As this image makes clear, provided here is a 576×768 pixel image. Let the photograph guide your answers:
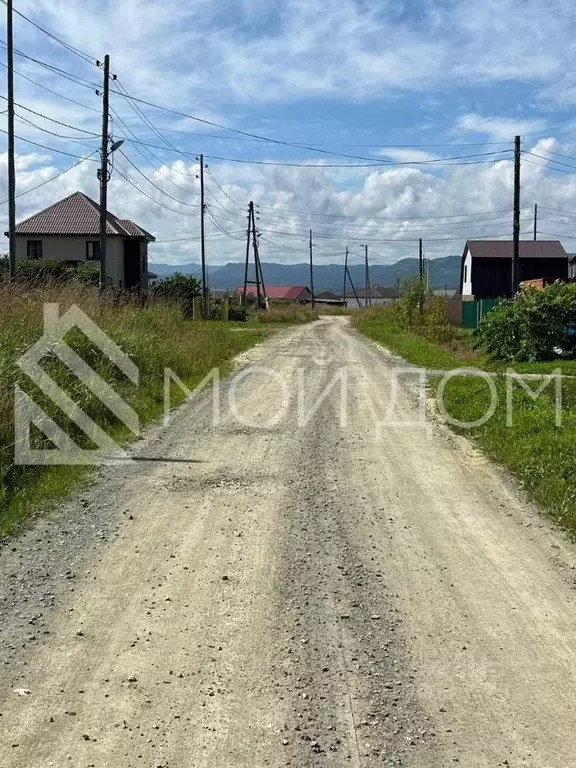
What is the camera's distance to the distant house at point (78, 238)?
50.3 meters

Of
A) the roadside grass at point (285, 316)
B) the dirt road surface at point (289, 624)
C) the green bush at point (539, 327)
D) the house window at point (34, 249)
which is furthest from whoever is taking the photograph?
the house window at point (34, 249)

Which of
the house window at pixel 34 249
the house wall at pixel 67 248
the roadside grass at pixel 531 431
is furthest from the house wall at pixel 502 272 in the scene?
the roadside grass at pixel 531 431

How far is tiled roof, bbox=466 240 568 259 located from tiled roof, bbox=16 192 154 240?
27.3 meters

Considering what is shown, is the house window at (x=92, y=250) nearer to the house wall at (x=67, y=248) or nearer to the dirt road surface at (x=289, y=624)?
the house wall at (x=67, y=248)

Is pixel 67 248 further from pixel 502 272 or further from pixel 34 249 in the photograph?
pixel 502 272

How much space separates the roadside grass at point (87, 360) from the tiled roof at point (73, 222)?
106 feet

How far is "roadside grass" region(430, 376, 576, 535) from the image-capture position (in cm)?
729

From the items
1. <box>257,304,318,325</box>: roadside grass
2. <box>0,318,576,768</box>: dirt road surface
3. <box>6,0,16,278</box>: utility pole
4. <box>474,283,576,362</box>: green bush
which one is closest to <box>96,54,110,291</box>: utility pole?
<box>6,0,16,278</box>: utility pole

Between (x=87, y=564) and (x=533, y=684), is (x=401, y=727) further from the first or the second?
(x=87, y=564)

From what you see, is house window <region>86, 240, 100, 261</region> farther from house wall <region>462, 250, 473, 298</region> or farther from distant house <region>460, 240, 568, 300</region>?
house wall <region>462, 250, 473, 298</region>

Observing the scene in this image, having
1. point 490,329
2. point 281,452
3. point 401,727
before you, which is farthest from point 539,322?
point 401,727

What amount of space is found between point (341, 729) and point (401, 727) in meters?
0.27

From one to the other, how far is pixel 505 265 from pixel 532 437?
191 feet
